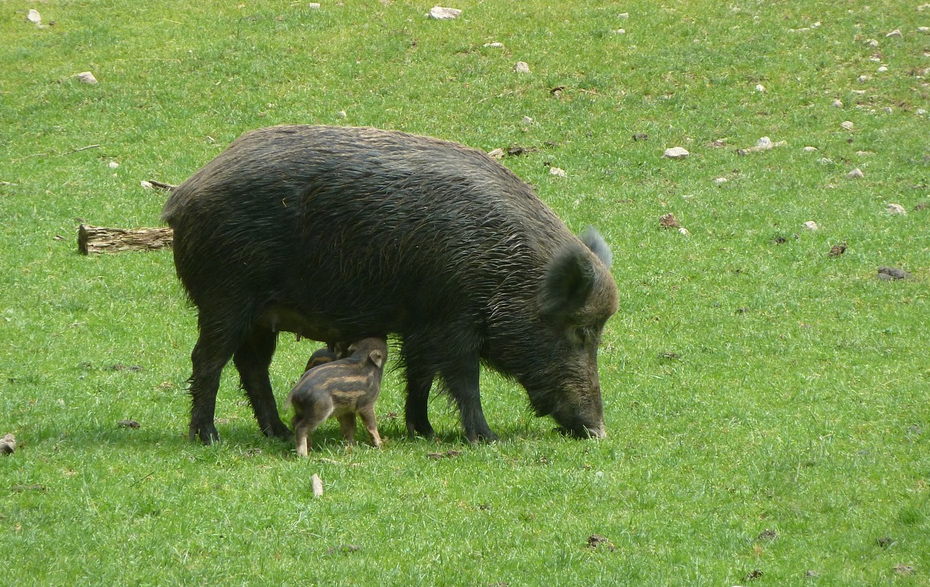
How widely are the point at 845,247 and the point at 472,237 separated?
792cm

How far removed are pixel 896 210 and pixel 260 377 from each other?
1079cm

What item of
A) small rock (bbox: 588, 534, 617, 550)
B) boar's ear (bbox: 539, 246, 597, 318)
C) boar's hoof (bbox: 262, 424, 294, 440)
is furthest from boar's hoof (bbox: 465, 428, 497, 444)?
small rock (bbox: 588, 534, 617, 550)

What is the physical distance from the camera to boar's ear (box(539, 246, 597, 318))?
30.1 ft

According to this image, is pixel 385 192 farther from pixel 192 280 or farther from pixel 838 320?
pixel 838 320

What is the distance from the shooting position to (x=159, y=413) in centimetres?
997

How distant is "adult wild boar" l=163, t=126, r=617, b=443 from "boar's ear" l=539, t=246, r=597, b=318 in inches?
0.5

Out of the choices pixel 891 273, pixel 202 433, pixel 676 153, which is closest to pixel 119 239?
pixel 202 433

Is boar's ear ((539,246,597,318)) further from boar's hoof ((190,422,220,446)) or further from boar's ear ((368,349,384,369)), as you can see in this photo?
boar's hoof ((190,422,220,446))

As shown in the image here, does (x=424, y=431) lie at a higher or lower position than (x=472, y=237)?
lower

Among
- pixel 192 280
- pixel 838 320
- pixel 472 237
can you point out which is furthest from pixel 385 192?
pixel 838 320

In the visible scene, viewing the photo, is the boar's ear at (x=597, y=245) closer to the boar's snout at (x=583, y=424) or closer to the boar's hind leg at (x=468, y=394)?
the boar's snout at (x=583, y=424)

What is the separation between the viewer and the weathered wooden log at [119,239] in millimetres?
14844

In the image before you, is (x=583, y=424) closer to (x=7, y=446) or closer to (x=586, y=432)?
(x=586, y=432)

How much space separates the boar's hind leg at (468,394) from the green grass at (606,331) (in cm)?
19
